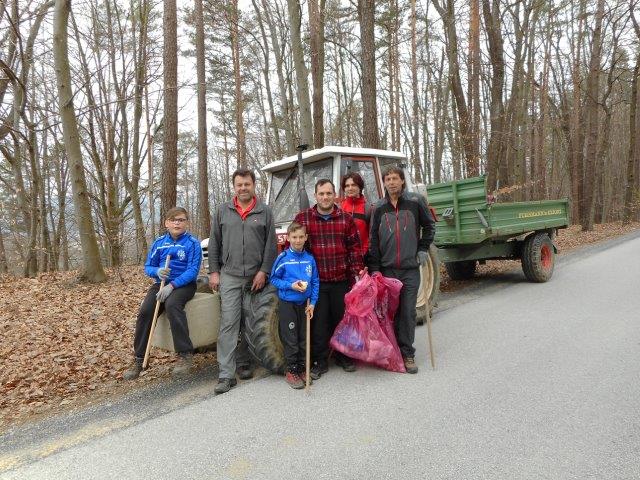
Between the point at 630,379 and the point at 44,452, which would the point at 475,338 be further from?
the point at 44,452

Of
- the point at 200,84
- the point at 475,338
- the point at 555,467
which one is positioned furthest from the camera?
the point at 200,84

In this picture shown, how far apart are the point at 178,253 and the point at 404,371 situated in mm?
2377

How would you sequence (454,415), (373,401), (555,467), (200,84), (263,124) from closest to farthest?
(555,467)
(454,415)
(373,401)
(200,84)
(263,124)

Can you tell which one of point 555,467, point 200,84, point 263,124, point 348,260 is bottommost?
point 555,467

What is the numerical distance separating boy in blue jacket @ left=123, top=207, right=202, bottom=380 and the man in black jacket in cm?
181

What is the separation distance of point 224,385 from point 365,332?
1.34m

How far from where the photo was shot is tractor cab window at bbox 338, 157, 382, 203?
16.6 feet

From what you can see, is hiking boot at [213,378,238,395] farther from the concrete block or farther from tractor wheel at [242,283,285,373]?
the concrete block

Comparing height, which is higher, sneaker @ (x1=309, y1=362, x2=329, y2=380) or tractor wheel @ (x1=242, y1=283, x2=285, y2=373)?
tractor wheel @ (x1=242, y1=283, x2=285, y2=373)

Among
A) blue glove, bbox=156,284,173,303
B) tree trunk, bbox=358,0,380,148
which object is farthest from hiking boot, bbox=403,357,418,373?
tree trunk, bbox=358,0,380,148

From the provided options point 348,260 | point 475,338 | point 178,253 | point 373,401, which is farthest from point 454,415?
point 178,253

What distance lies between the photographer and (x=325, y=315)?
4012mm

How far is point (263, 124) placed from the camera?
1016 inches

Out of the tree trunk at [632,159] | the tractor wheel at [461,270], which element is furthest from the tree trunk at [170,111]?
the tree trunk at [632,159]
